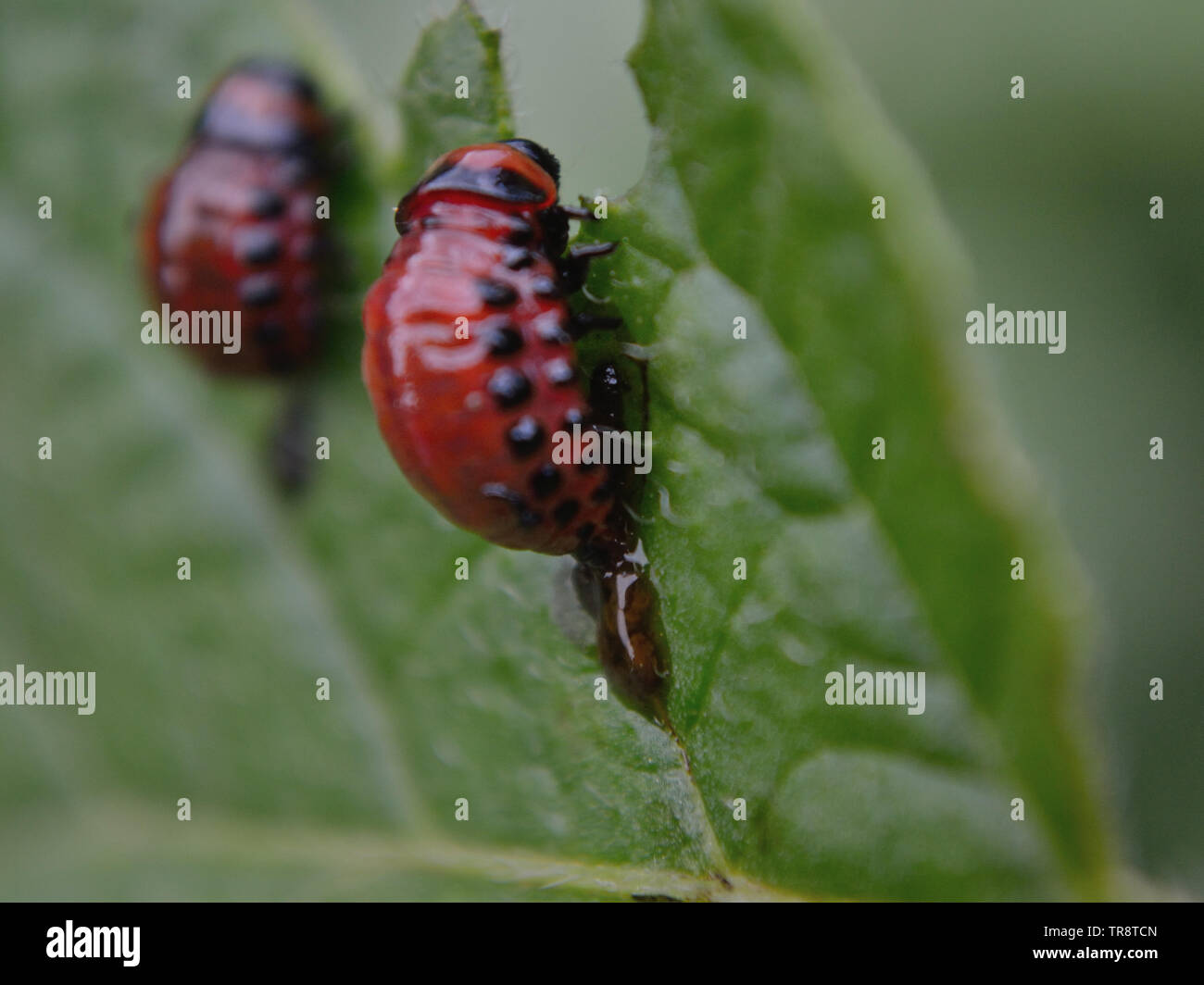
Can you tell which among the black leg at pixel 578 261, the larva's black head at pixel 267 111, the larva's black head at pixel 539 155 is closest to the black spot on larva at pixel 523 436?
the black leg at pixel 578 261

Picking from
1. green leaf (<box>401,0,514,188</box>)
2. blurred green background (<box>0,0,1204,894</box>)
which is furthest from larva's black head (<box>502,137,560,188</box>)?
blurred green background (<box>0,0,1204,894</box>)

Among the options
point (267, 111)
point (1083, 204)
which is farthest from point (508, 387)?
point (1083, 204)

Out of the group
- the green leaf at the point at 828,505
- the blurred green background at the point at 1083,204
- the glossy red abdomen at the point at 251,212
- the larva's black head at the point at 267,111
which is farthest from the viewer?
the larva's black head at the point at 267,111

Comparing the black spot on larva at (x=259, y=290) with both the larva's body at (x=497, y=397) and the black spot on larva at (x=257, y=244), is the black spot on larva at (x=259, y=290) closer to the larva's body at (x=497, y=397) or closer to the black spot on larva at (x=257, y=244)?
the black spot on larva at (x=257, y=244)

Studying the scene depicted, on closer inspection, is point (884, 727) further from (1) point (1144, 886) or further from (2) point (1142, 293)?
(2) point (1142, 293)

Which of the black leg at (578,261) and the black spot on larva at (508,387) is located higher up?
the black leg at (578,261)

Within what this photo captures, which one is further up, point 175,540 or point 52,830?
point 175,540
